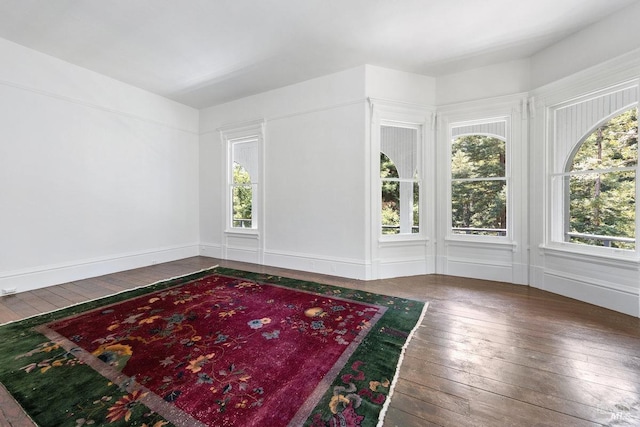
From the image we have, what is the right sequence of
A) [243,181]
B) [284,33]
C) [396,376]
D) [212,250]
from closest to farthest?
1. [396,376]
2. [284,33]
3. [243,181]
4. [212,250]

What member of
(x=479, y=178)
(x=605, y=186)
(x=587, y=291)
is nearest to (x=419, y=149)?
(x=479, y=178)

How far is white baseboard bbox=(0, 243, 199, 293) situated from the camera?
3461 mm

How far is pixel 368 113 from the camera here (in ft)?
13.2

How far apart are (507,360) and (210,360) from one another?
2177mm

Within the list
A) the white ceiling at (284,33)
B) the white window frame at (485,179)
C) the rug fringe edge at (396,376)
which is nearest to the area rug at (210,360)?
the rug fringe edge at (396,376)

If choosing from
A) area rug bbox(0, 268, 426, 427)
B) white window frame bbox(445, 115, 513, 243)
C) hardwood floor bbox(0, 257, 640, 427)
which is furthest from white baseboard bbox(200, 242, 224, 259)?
white window frame bbox(445, 115, 513, 243)

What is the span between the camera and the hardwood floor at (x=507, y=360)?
1483mm

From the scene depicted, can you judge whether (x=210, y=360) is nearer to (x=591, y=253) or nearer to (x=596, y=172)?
(x=591, y=253)

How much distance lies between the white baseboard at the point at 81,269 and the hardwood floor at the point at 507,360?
20 centimetres

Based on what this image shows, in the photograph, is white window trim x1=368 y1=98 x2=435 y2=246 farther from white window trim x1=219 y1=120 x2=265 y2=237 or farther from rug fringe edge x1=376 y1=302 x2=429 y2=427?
white window trim x1=219 y1=120 x2=265 y2=237

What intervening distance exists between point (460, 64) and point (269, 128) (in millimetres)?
3149

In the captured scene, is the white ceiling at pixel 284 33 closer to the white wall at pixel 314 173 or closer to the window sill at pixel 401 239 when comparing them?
the white wall at pixel 314 173

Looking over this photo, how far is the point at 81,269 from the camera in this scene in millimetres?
4031

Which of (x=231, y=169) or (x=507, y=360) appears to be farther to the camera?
(x=231, y=169)
